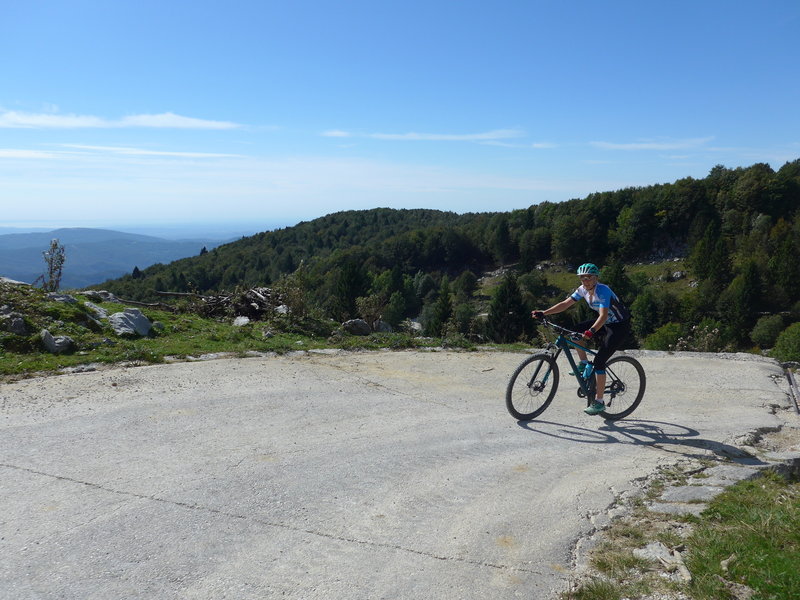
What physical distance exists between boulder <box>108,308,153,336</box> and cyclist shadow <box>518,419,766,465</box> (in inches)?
321

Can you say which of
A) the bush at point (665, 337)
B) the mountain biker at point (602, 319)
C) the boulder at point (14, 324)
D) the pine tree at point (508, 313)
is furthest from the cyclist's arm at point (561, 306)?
the pine tree at point (508, 313)

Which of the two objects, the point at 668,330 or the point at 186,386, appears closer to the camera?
the point at 186,386

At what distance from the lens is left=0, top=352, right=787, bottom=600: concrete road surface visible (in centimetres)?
356

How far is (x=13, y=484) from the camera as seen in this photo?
4609mm

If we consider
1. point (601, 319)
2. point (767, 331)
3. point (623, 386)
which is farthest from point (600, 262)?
point (601, 319)

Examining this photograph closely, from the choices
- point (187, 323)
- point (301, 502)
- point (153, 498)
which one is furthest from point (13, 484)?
point (187, 323)

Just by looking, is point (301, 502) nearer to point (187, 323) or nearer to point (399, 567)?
point (399, 567)

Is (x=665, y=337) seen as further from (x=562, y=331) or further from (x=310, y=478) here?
(x=310, y=478)

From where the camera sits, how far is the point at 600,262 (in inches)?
4633

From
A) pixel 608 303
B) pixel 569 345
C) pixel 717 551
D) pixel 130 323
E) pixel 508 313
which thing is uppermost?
pixel 608 303

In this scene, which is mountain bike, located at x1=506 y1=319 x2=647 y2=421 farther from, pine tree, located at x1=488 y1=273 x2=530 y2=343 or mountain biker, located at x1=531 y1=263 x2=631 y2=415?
pine tree, located at x1=488 y1=273 x2=530 y2=343

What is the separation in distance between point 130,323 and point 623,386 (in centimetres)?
961

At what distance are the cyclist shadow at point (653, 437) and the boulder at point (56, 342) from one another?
25.9ft

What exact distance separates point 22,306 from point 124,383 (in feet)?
14.6
